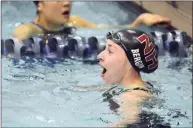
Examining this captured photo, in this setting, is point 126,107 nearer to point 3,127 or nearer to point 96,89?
point 96,89

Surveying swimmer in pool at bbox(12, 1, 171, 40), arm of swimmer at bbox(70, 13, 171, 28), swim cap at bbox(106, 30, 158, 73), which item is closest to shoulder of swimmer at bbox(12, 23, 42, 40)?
swimmer in pool at bbox(12, 1, 171, 40)

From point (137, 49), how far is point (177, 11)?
2.98 metres

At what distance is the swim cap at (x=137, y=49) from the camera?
3.37m

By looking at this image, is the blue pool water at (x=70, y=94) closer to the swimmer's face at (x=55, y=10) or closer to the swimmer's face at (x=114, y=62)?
the swimmer's face at (x=114, y=62)

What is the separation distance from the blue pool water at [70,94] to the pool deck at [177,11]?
38.5 inches

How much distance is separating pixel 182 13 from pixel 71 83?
97.4 inches

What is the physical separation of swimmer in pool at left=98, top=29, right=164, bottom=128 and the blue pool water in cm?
17

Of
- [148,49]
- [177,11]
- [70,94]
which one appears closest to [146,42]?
[148,49]

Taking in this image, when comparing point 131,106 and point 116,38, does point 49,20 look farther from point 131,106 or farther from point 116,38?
point 131,106

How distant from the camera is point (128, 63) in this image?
3.41 m

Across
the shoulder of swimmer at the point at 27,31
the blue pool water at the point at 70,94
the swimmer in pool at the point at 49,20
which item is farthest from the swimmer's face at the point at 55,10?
the blue pool water at the point at 70,94

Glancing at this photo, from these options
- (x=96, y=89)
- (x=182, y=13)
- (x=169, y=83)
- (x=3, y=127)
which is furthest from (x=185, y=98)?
(x=182, y=13)

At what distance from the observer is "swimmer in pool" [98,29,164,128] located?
336 cm

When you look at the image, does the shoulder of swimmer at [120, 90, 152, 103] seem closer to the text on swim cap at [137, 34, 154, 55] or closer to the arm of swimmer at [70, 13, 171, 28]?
the text on swim cap at [137, 34, 154, 55]
